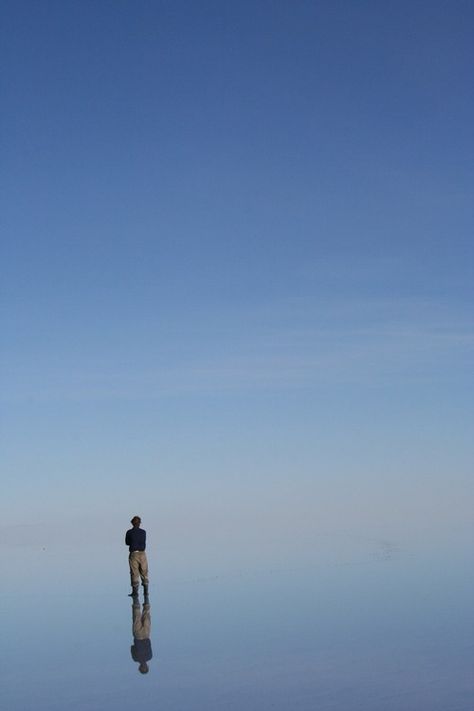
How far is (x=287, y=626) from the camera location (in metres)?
18.2

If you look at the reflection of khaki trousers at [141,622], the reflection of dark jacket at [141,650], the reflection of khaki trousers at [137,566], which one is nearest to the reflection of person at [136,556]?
the reflection of khaki trousers at [137,566]

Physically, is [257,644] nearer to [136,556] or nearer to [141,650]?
[141,650]

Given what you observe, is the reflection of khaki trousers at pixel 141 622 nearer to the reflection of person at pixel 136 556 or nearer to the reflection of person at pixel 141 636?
the reflection of person at pixel 141 636

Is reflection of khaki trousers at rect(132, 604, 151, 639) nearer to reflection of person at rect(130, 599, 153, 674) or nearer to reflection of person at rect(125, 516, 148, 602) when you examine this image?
reflection of person at rect(130, 599, 153, 674)

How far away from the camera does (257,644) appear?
16.2m

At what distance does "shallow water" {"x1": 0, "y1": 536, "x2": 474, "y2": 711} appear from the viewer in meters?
12.4

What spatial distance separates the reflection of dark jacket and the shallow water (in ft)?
0.47

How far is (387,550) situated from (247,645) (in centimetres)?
2135

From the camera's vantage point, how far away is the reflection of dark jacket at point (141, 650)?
15391 millimetres

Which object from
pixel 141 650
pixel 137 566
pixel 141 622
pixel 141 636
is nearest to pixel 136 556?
pixel 137 566

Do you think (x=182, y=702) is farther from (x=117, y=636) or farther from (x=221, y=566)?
(x=221, y=566)

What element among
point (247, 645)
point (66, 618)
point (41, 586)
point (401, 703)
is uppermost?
point (41, 586)

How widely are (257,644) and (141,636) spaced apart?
2576 millimetres

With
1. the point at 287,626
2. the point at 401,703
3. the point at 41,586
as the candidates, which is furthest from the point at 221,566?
the point at 401,703
